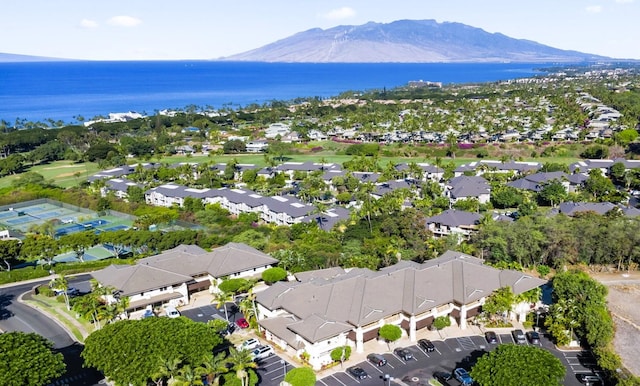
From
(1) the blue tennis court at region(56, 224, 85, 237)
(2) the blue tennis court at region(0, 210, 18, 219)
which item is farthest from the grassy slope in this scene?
(1) the blue tennis court at region(56, 224, 85, 237)

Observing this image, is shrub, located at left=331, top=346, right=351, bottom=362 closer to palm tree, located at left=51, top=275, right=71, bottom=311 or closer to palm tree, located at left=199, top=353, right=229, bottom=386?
palm tree, located at left=199, top=353, right=229, bottom=386

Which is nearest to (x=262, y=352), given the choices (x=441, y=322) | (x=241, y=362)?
(x=241, y=362)

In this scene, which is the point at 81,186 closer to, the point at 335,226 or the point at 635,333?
the point at 335,226

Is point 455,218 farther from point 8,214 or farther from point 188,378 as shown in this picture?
point 8,214

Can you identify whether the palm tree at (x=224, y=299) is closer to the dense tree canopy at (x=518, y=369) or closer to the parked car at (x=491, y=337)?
the dense tree canopy at (x=518, y=369)

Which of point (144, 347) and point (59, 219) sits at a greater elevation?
point (144, 347)

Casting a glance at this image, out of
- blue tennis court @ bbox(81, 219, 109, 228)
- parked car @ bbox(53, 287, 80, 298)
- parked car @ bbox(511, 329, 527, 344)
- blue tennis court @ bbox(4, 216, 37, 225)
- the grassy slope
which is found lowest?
the grassy slope
